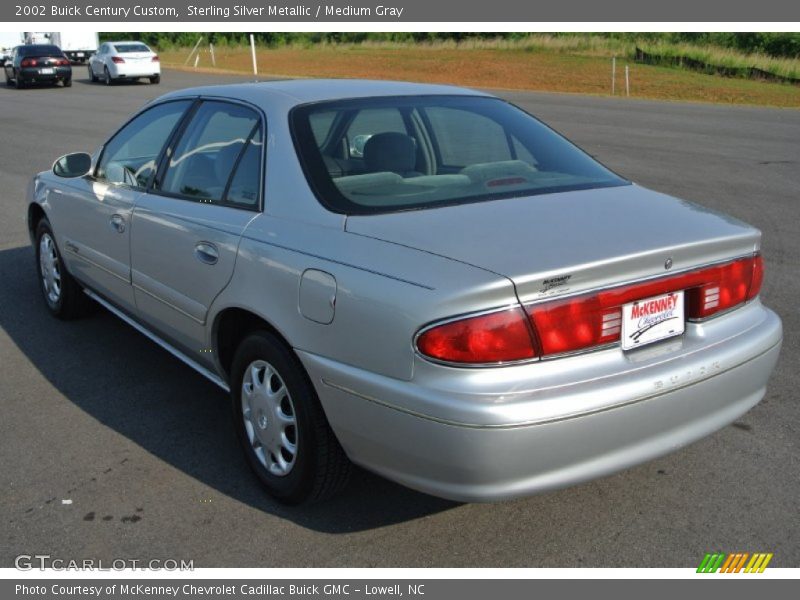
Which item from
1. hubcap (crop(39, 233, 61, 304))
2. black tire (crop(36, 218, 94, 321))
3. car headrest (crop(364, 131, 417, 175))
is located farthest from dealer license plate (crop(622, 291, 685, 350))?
hubcap (crop(39, 233, 61, 304))

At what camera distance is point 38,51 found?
105ft

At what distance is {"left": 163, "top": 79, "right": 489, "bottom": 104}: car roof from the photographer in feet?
13.1

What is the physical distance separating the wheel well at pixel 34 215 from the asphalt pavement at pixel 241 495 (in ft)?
2.34

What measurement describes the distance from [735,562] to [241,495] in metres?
1.98

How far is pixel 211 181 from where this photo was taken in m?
4.07

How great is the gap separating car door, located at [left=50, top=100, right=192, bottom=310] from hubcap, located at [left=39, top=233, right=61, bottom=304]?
1.23 feet

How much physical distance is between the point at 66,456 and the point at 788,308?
15.0ft

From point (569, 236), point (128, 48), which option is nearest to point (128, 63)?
point (128, 48)

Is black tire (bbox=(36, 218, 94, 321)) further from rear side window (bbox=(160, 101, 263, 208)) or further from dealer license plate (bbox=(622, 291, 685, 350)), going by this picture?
dealer license plate (bbox=(622, 291, 685, 350))

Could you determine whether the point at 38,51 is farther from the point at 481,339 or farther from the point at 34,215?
the point at 481,339

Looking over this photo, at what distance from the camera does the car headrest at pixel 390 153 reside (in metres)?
3.78

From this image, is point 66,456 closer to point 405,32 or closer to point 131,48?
point 131,48

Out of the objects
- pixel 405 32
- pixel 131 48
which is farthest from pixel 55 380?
pixel 405 32

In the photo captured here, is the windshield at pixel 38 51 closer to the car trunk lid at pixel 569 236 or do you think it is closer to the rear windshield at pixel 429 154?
the rear windshield at pixel 429 154
